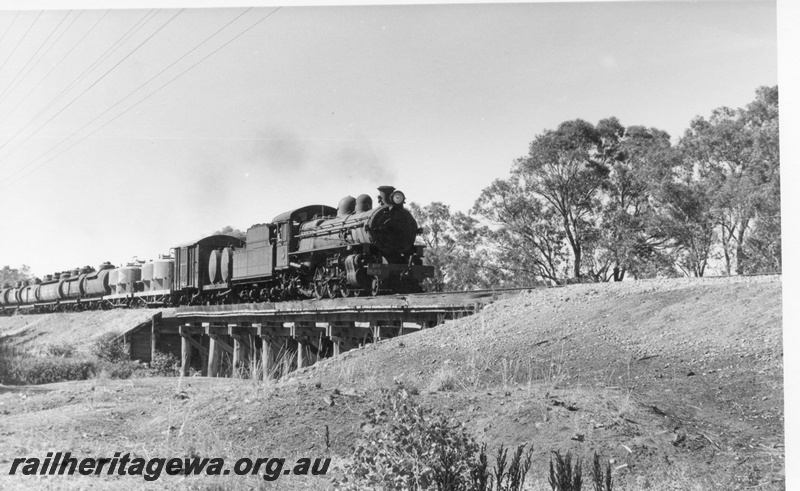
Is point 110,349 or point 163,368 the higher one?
point 110,349

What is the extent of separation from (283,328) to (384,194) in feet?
19.0

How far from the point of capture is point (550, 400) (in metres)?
8.42

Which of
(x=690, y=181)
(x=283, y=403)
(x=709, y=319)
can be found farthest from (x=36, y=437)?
(x=690, y=181)

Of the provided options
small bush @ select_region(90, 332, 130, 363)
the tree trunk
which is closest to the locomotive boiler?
small bush @ select_region(90, 332, 130, 363)

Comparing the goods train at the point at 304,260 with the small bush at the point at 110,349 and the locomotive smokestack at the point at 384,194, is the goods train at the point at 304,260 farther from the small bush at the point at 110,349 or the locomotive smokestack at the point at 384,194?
the small bush at the point at 110,349

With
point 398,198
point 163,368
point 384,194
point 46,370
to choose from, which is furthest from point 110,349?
point 398,198

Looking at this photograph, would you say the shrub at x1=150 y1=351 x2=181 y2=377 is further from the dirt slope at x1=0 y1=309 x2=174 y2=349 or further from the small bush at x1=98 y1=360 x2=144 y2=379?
the dirt slope at x1=0 y1=309 x2=174 y2=349

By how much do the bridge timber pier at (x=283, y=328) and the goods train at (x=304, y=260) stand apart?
52.2 inches

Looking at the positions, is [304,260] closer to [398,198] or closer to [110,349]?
[398,198]

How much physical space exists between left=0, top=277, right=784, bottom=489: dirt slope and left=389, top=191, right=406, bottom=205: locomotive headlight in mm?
6849

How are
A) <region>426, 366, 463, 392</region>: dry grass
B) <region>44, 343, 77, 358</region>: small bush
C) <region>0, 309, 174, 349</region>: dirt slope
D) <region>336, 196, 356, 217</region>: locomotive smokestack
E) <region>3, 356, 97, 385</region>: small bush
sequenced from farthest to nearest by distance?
1. <region>0, 309, 174, 349</region>: dirt slope
2. <region>44, 343, 77, 358</region>: small bush
3. <region>3, 356, 97, 385</region>: small bush
4. <region>336, 196, 356, 217</region>: locomotive smokestack
5. <region>426, 366, 463, 392</region>: dry grass

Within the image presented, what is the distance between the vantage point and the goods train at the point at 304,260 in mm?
18391

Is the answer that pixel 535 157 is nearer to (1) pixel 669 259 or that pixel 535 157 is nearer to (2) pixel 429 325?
(1) pixel 669 259

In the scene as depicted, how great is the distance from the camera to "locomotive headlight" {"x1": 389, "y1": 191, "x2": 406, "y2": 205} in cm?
1934
